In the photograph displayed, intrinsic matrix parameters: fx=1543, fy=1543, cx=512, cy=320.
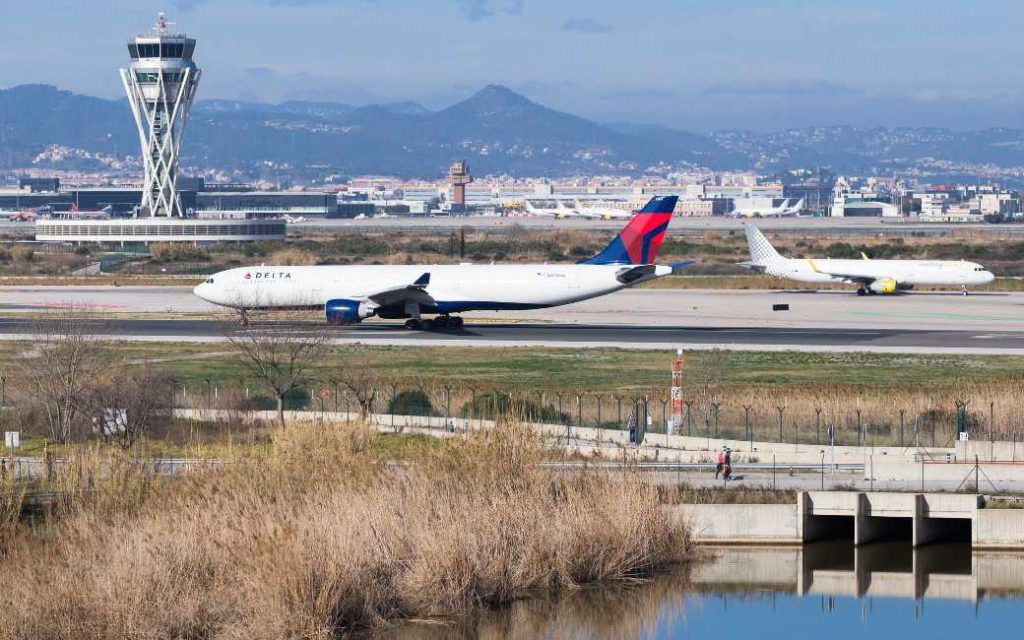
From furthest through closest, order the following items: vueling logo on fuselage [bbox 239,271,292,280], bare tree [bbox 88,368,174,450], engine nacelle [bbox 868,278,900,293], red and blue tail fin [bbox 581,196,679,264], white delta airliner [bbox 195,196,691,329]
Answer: engine nacelle [bbox 868,278,900,293], vueling logo on fuselage [bbox 239,271,292,280], red and blue tail fin [bbox 581,196,679,264], white delta airliner [bbox 195,196,691,329], bare tree [bbox 88,368,174,450]

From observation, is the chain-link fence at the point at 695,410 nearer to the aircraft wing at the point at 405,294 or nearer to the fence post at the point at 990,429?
the fence post at the point at 990,429

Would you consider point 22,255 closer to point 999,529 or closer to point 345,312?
point 345,312

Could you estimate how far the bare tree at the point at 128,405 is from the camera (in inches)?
2157

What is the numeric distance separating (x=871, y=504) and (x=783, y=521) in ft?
9.25

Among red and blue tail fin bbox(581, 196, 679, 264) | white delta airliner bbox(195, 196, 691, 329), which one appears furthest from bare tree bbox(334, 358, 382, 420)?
red and blue tail fin bbox(581, 196, 679, 264)

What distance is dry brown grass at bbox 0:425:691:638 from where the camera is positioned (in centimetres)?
3372

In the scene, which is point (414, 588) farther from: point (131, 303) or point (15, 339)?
point (131, 303)

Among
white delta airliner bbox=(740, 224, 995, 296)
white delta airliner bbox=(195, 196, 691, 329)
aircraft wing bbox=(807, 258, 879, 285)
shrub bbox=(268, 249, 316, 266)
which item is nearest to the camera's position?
white delta airliner bbox=(195, 196, 691, 329)

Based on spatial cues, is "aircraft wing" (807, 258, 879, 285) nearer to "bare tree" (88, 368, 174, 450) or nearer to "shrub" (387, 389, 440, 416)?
"shrub" (387, 389, 440, 416)

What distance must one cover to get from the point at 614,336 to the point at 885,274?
1665 inches

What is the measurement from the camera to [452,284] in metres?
89.2

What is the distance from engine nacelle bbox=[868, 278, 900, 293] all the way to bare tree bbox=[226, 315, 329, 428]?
6022cm

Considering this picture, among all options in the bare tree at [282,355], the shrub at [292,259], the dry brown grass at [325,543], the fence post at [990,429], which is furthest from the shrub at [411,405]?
the shrub at [292,259]

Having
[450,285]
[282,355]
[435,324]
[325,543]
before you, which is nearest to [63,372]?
[282,355]
